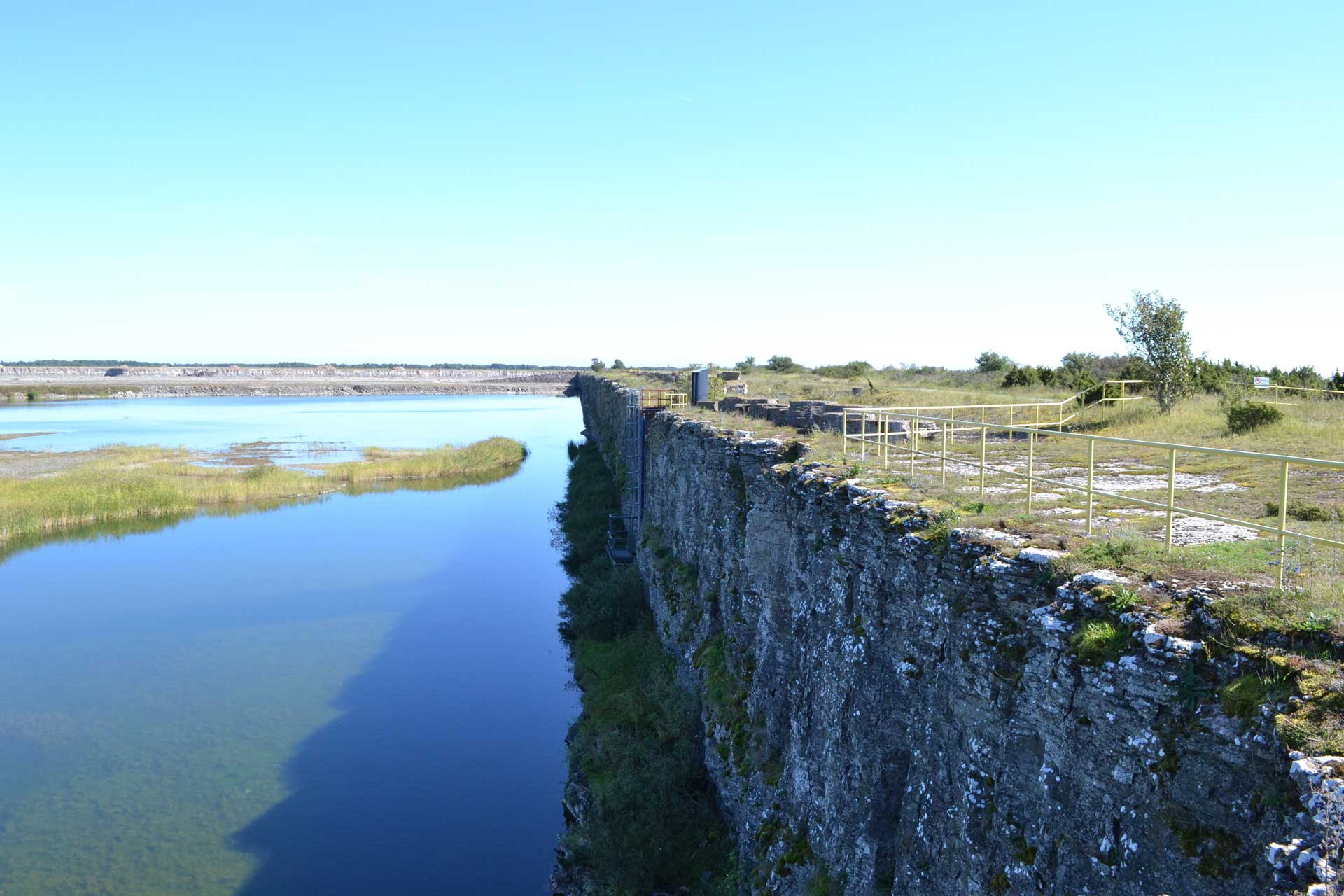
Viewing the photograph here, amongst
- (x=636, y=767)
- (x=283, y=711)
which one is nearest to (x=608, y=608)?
(x=283, y=711)

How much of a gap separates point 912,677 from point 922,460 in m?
4.84

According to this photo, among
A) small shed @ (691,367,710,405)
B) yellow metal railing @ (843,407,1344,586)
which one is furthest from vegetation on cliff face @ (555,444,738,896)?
small shed @ (691,367,710,405)

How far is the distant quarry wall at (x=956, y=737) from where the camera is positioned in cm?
389

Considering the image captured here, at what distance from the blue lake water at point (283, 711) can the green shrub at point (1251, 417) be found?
38.0 feet

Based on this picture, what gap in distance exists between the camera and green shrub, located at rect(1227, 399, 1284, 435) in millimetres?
12320

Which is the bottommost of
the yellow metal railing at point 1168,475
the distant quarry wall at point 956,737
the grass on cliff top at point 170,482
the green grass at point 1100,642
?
the grass on cliff top at point 170,482

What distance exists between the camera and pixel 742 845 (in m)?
10.3

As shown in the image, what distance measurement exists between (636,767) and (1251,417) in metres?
9.76

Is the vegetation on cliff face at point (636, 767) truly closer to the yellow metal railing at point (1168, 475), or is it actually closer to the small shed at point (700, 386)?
the yellow metal railing at point (1168, 475)

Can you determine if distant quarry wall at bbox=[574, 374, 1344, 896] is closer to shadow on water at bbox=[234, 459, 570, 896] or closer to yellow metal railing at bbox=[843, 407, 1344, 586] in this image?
yellow metal railing at bbox=[843, 407, 1344, 586]

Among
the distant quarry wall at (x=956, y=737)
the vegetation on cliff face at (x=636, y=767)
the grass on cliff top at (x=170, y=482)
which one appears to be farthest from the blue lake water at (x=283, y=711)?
the distant quarry wall at (x=956, y=737)

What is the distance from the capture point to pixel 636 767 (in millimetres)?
12641

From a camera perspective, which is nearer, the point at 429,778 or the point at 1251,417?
the point at 1251,417

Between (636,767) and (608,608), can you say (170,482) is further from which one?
(636,767)
